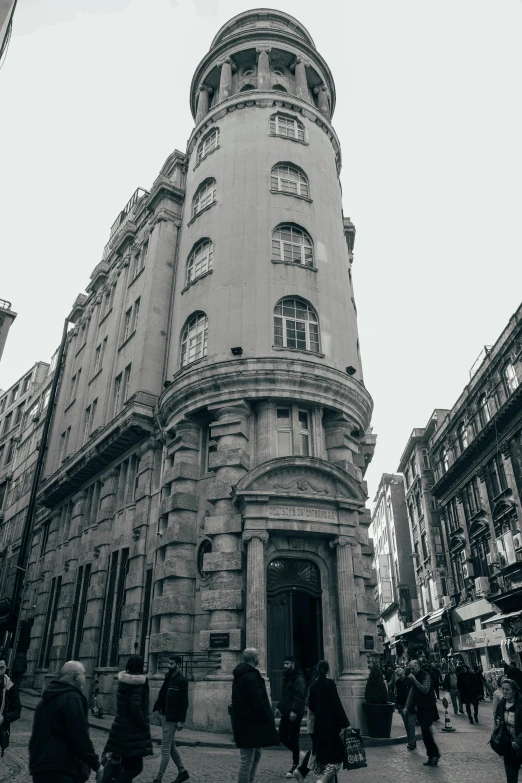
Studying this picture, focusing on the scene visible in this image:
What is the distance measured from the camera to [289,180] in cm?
2623

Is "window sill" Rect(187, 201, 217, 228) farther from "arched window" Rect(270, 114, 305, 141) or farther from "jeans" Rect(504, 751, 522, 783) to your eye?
"jeans" Rect(504, 751, 522, 783)

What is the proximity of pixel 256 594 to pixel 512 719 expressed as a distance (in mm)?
10200

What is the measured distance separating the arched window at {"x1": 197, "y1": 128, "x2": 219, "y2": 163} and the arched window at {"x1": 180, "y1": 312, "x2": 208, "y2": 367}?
976 centimetres

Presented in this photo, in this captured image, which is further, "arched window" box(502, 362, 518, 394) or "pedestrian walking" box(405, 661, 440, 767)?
"arched window" box(502, 362, 518, 394)

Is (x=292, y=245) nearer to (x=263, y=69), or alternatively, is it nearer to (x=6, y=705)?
(x=263, y=69)

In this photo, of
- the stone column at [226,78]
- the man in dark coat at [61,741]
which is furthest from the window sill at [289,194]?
the man in dark coat at [61,741]

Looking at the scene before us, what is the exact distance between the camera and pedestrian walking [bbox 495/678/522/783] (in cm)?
709

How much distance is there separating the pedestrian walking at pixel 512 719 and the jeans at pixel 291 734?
371 centimetres

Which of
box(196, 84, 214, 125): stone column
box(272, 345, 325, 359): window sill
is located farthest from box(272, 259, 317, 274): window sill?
box(196, 84, 214, 125): stone column

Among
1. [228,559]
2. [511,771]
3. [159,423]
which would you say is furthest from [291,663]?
[159,423]

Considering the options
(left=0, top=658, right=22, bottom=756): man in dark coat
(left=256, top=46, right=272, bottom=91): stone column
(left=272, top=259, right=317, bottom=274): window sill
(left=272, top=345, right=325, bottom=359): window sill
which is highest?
(left=256, top=46, right=272, bottom=91): stone column

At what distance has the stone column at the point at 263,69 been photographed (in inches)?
1161

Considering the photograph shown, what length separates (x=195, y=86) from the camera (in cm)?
3341

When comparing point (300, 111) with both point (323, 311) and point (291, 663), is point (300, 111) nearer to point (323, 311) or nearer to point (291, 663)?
point (323, 311)
